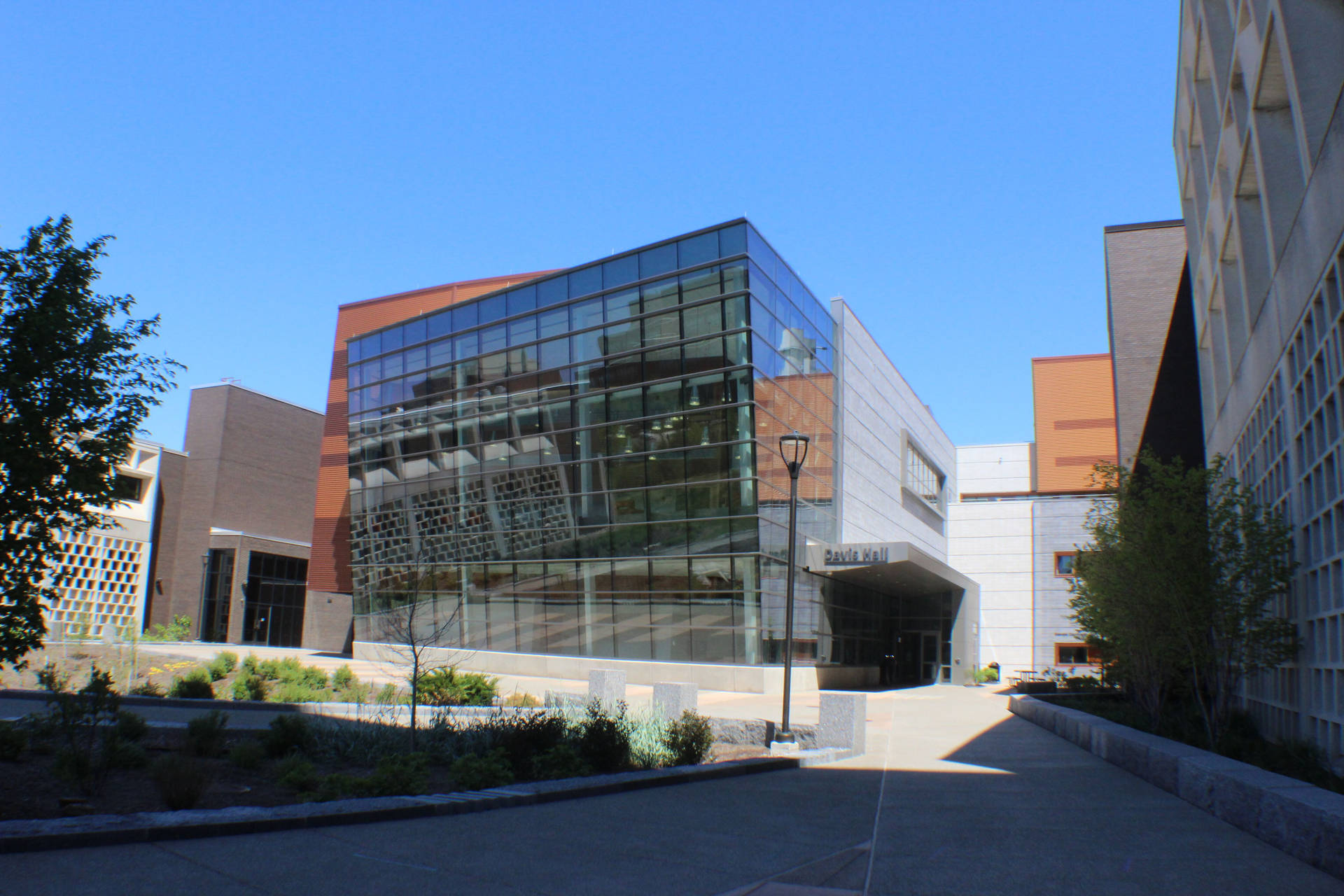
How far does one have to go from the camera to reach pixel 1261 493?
1803 cm

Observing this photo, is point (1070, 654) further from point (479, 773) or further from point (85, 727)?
point (85, 727)

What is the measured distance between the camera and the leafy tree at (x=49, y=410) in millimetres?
8680

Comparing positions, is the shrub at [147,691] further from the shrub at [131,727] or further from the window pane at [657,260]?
the window pane at [657,260]

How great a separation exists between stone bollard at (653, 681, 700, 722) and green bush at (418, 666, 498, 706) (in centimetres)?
505

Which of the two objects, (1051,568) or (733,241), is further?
(1051,568)

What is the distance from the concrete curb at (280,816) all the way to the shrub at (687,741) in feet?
6.96

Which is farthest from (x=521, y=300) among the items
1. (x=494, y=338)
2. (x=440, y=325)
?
(x=440, y=325)

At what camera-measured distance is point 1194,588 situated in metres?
15.5

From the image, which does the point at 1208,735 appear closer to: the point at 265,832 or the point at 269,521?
the point at 265,832

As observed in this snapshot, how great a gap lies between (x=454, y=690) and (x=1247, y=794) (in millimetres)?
16378

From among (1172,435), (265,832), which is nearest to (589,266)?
(1172,435)

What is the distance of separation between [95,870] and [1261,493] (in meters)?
Answer: 19.5

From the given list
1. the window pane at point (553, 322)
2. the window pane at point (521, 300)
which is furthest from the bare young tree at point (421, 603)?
the window pane at point (521, 300)

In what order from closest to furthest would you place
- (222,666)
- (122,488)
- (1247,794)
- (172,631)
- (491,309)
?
(1247,794)
(122,488)
(222,666)
(491,309)
(172,631)
